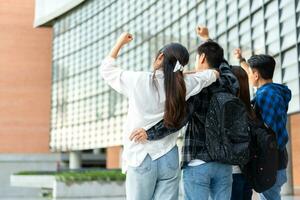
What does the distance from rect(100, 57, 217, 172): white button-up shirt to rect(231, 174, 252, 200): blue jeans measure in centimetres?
77

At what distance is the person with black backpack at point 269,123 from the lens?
3.41 metres

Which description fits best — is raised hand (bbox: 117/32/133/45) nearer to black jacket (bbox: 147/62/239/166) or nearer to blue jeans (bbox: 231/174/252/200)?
black jacket (bbox: 147/62/239/166)

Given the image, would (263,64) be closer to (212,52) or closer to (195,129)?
(212,52)

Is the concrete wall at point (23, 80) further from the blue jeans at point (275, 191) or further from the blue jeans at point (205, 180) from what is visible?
the blue jeans at point (205, 180)

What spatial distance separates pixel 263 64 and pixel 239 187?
3.07ft

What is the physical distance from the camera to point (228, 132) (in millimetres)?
3117

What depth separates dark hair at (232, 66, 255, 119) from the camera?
349 centimetres

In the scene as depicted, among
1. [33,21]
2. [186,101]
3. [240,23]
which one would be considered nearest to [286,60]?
[240,23]

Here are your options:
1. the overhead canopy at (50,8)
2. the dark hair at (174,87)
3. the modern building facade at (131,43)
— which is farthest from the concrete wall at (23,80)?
the dark hair at (174,87)

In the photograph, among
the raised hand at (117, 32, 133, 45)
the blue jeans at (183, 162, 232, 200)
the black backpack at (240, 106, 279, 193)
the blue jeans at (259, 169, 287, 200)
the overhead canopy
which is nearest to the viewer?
the blue jeans at (183, 162, 232, 200)

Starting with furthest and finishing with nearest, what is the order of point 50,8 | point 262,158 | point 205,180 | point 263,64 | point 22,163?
point 22,163, point 50,8, point 263,64, point 262,158, point 205,180

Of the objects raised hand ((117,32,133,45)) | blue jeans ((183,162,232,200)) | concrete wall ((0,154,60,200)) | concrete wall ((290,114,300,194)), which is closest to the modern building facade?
concrete wall ((290,114,300,194))

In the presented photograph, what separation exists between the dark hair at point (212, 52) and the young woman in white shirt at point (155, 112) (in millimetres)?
292

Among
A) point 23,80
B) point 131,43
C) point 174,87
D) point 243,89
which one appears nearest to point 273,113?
point 243,89
